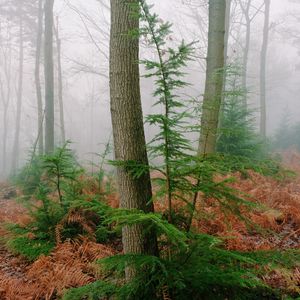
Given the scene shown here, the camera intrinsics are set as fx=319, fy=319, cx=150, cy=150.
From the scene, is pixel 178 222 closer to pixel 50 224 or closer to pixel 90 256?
pixel 90 256

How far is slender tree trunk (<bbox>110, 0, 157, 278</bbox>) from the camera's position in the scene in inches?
116

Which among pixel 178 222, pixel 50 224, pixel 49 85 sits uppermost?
pixel 49 85

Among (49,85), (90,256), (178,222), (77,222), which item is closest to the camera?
(178,222)

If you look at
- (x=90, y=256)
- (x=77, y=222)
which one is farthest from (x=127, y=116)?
(x=77, y=222)

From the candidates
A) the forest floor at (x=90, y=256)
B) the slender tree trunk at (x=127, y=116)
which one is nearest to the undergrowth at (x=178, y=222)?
the slender tree trunk at (x=127, y=116)

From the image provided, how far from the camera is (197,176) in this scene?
109 inches

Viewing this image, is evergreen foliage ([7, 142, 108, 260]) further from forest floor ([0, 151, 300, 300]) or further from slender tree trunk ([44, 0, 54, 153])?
slender tree trunk ([44, 0, 54, 153])

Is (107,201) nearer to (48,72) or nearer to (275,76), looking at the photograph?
(48,72)

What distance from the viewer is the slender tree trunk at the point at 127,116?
295 cm

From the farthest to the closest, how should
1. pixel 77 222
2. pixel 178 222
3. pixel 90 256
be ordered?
pixel 77 222 < pixel 90 256 < pixel 178 222

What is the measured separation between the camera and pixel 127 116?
9.80 ft

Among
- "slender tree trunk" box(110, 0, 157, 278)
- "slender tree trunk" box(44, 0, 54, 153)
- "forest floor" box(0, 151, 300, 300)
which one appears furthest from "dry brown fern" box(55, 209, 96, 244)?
"slender tree trunk" box(44, 0, 54, 153)

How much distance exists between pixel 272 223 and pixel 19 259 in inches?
144

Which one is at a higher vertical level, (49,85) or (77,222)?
(49,85)
